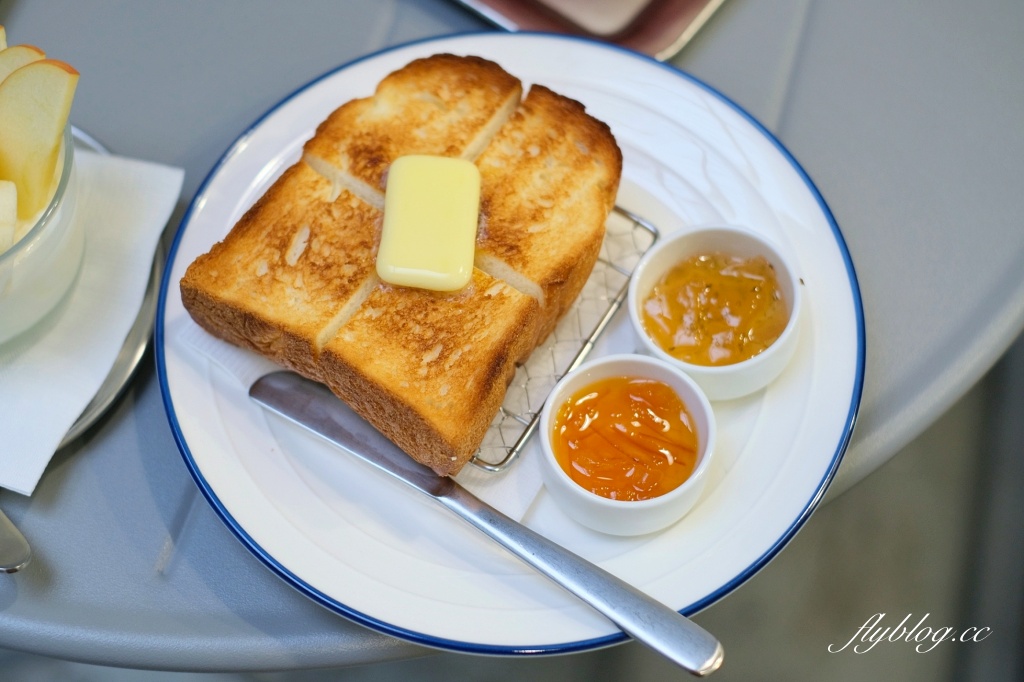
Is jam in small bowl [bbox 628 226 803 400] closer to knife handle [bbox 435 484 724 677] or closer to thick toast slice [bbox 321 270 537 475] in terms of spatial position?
thick toast slice [bbox 321 270 537 475]

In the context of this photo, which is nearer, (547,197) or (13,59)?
(13,59)

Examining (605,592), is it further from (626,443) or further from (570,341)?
(570,341)

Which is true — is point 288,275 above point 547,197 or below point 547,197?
below

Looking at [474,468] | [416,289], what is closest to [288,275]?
[416,289]

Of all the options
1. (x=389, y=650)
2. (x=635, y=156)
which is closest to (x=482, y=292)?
(x=635, y=156)

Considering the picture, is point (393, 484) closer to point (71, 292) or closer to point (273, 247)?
point (273, 247)

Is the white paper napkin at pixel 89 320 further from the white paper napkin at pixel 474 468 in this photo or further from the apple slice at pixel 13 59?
the apple slice at pixel 13 59

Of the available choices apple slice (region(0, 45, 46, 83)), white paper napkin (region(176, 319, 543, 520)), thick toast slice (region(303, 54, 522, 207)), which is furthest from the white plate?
apple slice (region(0, 45, 46, 83))
